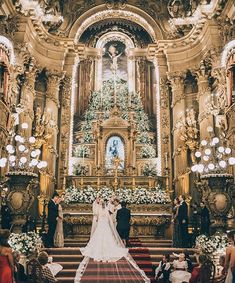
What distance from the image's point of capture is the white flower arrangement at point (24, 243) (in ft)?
37.9

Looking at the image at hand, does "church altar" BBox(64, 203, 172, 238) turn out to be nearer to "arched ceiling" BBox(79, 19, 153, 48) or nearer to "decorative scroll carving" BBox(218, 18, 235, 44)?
"decorative scroll carving" BBox(218, 18, 235, 44)

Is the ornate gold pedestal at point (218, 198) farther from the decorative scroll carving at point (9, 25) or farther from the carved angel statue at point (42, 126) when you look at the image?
the decorative scroll carving at point (9, 25)

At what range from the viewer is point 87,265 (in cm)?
1062

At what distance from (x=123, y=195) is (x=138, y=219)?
1.25 meters

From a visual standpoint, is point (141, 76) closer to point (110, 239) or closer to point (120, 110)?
point (120, 110)

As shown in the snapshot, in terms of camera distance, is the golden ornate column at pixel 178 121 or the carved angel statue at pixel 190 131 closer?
the carved angel statue at pixel 190 131

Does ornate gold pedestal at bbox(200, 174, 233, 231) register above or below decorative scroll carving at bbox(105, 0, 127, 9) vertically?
below

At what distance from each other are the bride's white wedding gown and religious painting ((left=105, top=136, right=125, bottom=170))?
6259 millimetres

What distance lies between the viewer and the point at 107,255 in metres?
11.2

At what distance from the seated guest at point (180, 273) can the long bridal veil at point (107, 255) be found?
117 centimetres

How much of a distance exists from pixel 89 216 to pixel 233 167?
6.04 metres

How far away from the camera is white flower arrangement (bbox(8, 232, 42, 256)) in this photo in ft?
37.9

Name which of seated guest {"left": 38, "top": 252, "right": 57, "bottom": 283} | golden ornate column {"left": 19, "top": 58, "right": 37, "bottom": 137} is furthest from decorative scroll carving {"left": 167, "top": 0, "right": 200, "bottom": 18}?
seated guest {"left": 38, "top": 252, "right": 57, "bottom": 283}

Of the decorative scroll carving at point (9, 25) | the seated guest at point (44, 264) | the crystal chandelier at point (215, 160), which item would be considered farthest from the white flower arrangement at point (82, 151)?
the seated guest at point (44, 264)
